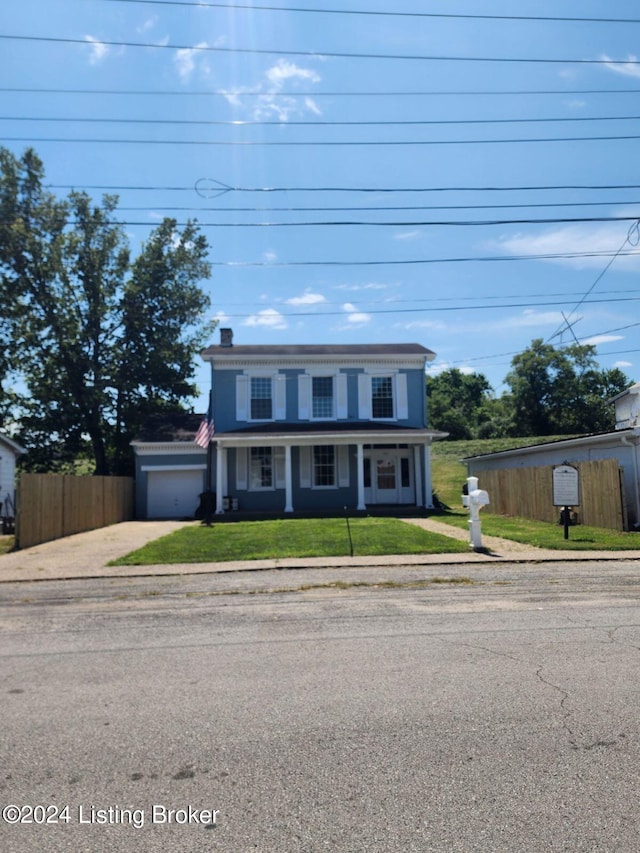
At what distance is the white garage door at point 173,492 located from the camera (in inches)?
1145

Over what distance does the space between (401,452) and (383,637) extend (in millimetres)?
21694

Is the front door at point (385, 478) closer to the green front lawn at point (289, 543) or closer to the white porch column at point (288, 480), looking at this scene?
the white porch column at point (288, 480)

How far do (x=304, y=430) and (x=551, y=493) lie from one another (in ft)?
Answer: 32.5

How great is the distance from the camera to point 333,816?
3312mm

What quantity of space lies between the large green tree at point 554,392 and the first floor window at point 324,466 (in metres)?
38.4

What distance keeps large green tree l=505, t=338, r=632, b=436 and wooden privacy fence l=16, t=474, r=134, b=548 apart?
4418 centimetres

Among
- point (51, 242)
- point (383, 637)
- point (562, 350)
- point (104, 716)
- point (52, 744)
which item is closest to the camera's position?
point (52, 744)

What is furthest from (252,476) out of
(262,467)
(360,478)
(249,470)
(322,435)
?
(360,478)

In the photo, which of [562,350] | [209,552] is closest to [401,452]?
[209,552]

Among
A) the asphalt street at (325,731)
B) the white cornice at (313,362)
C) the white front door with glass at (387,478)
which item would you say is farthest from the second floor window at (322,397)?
the asphalt street at (325,731)

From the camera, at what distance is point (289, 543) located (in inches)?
627

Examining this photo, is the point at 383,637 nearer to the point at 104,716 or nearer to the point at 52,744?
the point at 104,716

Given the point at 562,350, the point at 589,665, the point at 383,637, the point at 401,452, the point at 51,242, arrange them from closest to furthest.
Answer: the point at 589,665 → the point at 383,637 → the point at 401,452 → the point at 51,242 → the point at 562,350

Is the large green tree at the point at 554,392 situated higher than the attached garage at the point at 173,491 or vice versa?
the large green tree at the point at 554,392
